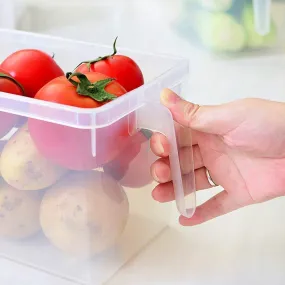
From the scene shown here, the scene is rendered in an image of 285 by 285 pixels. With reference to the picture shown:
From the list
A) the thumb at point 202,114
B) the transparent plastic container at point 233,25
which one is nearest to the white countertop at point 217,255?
the thumb at point 202,114

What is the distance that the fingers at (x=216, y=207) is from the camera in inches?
28.5

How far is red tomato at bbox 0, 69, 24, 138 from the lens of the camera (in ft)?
2.01

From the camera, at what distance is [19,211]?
2.05ft

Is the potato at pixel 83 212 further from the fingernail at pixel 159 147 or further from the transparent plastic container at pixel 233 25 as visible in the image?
the transparent plastic container at pixel 233 25

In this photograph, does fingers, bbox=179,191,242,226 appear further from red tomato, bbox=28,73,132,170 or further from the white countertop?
red tomato, bbox=28,73,132,170

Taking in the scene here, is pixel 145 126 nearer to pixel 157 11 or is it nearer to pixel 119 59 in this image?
pixel 119 59

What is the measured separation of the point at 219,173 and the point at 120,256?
152 mm

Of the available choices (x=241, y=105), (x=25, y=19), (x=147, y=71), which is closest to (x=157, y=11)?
(x=25, y=19)

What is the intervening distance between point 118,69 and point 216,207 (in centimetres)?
19

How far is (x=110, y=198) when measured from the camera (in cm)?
60

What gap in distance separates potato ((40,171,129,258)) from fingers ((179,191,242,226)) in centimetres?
13

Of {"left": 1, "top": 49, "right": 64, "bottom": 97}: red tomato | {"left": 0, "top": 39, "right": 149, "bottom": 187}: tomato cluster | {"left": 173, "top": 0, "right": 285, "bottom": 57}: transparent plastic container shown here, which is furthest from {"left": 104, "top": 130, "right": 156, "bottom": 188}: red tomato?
{"left": 173, "top": 0, "right": 285, "bottom": 57}: transparent plastic container

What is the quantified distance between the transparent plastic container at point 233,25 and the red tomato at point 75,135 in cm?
71

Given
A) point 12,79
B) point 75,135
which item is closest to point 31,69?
point 12,79
